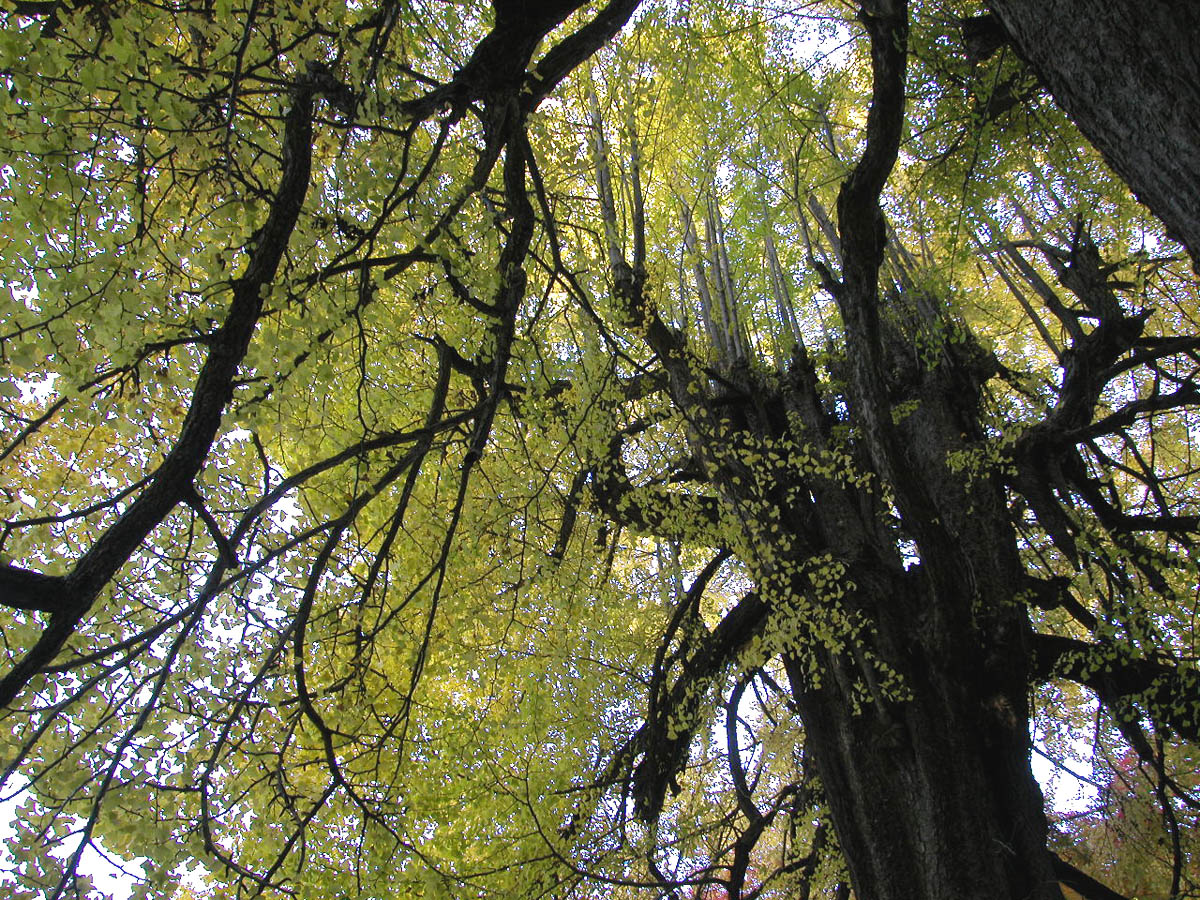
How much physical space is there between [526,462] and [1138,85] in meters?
3.66

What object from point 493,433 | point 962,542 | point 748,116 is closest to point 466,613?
point 493,433

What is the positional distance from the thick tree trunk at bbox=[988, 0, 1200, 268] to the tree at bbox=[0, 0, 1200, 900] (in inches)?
1.7

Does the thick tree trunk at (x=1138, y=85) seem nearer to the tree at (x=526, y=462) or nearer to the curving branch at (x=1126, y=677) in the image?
the tree at (x=526, y=462)

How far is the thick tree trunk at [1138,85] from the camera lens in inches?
65.9

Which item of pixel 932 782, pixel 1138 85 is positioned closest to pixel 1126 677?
pixel 932 782

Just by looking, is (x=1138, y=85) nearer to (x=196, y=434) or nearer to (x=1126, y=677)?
(x=196, y=434)

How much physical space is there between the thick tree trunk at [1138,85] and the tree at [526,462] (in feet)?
0.14

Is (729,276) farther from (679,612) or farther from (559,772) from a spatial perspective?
(559,772)

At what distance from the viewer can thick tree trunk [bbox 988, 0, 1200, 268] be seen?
1673 mm

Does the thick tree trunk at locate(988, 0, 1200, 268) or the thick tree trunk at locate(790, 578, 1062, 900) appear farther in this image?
the thick tree trunk at locate(790, 578, 1062, 900)

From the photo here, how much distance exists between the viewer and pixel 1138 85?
1.76m

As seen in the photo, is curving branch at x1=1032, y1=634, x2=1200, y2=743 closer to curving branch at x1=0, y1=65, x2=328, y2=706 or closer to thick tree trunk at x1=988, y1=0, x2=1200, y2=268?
thick tree trunk at x1=988, y1=0, x2=1200, y2=268

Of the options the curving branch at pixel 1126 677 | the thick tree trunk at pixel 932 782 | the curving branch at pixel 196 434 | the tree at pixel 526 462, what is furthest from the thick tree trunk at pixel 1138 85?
the curving branch at pixel 1126 677

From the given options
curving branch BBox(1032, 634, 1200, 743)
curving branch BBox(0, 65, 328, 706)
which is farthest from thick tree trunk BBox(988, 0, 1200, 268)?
curving branch BBox(1032, 634, 1200, 743)
